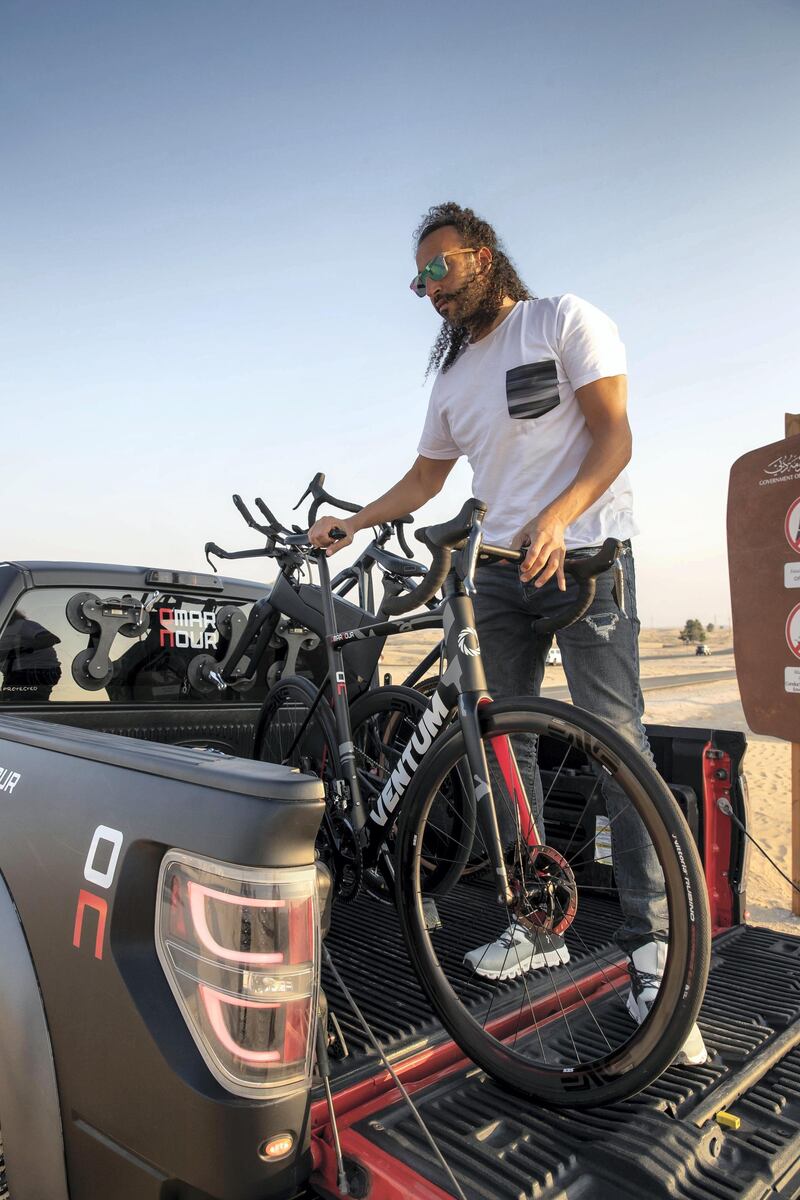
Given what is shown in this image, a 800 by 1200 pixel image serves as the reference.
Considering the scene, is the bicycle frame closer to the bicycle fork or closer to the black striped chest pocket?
the bicycle fork

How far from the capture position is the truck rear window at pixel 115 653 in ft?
9.64

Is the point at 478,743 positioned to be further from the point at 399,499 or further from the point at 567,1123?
the point at 399,499

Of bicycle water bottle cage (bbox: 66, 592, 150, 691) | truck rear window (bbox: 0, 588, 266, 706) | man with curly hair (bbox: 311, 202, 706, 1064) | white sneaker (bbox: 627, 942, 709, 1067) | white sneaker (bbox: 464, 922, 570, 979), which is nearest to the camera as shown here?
white sneaker (bbox: 627, 942, 709, 1067)

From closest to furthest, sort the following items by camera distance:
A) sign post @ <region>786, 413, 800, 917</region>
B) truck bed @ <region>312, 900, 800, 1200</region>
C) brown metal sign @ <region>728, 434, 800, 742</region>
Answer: truck bed @ <region>312, 900, 800, 1200</region> < brown metal sign @ <region>728, 434, 800, 742</region> < sign post @ <region>786, 413, 800, 917</region>

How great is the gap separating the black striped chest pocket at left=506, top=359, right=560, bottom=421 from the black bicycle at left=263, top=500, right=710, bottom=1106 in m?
0.48

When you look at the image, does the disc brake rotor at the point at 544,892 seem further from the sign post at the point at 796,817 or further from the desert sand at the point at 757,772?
the sign post at the point at 796,817

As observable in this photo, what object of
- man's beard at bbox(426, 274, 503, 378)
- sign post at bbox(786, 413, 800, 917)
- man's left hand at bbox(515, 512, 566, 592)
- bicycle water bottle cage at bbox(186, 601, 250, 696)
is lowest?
sign post at bbox(786, 413, 800, 917)

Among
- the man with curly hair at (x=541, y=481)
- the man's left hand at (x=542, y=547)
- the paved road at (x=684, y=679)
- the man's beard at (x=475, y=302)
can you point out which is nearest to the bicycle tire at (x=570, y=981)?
the man with curly hair at (x=541, y=481)

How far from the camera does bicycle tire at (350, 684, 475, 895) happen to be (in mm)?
2531

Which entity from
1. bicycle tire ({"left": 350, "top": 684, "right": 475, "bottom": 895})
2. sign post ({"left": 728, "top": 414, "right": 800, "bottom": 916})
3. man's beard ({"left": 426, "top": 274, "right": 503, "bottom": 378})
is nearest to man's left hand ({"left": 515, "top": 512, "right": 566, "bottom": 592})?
bicycle tire ({"left": 350, "top": 684, "right": 475, "bottom": 895})

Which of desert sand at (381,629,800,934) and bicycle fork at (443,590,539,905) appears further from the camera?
desert sand at (381,629,800,934)

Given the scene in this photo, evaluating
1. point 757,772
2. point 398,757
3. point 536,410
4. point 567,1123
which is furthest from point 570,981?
point 757,772

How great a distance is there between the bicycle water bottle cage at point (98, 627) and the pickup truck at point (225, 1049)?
123cm

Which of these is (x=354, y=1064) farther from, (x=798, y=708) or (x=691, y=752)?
(x=798, y=708)
